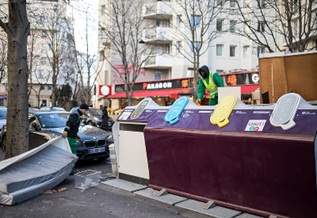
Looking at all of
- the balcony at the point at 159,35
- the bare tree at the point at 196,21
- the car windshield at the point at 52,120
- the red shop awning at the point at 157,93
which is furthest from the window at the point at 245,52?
the car windshield at the point at 52,120

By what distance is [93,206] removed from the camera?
4.76 meters

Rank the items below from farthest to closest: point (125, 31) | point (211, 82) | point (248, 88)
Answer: point (125, 31)
point (248, 88)
point (211, 82)

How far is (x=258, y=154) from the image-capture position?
3.79 meters

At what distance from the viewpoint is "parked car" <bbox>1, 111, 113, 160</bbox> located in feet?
25.6

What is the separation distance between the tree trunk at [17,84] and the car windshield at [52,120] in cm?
175

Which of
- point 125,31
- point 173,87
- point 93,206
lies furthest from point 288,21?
point 173,87

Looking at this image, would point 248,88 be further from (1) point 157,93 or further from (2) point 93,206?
(2) point 93,206

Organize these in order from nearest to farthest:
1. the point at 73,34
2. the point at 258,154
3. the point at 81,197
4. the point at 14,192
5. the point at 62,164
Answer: the point at 258,154 < the point at 14,192 < the point at 81,197 < the point at 62,164 < the point at 73,34

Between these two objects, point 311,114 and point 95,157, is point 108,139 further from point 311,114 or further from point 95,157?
point 311,114

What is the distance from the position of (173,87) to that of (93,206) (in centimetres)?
2341

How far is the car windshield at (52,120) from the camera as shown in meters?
8.68

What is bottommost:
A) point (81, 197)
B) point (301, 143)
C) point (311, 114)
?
point (81, 197)

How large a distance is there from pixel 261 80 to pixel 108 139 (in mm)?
4582

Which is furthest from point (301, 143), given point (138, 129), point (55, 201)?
point (55, 201)
